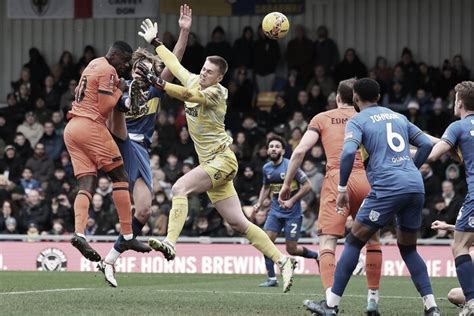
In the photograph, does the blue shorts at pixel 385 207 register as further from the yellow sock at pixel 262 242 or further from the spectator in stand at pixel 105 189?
the spectator in stand at pixel 105 189

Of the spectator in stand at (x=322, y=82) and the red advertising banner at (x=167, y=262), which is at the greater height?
the spectator in stand at (x=322, y=82)

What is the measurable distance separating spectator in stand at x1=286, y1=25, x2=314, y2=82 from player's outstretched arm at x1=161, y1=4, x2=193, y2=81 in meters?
14.3

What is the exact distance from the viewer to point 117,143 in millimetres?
14344

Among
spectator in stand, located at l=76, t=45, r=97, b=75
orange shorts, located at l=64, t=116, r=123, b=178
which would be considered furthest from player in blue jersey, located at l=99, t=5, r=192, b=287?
spectator in stand, located at l=76, t=45, r=97, b=75

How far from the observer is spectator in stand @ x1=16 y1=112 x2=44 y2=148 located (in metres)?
28.4

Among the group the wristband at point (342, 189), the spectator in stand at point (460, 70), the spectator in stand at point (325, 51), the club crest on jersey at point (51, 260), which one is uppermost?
the spectator in stand at point (325, 51)

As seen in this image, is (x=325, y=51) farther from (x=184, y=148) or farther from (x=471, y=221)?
(x=471, y=221)

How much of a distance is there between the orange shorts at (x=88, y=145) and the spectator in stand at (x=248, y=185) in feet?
38.2

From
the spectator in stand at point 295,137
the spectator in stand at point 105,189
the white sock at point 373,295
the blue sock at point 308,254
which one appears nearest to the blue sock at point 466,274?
the white sock at point 373,295

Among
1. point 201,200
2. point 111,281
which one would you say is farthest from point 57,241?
A: point 111,281

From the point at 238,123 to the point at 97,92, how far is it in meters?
14.5

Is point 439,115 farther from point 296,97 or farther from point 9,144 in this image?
point 9,144

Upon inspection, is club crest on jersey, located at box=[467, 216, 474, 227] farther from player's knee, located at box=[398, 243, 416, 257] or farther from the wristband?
the wristband

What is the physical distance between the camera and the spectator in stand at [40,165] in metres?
26.7
